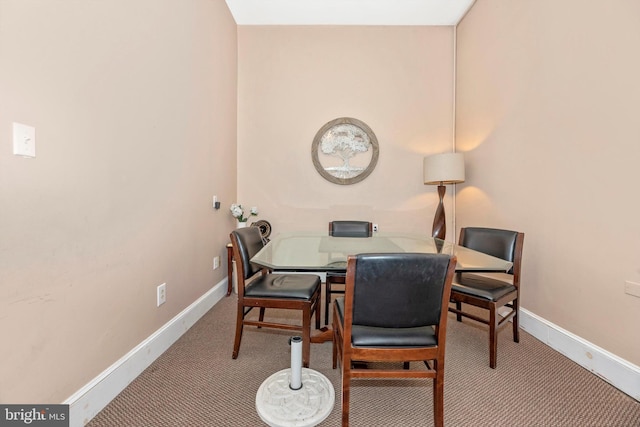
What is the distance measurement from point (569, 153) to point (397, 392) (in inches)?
75.5

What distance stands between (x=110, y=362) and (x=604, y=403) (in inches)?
101

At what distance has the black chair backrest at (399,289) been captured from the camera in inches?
39.9

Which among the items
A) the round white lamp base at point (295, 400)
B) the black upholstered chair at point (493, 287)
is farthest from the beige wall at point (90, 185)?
the black upholstered chair at point (493, 287)

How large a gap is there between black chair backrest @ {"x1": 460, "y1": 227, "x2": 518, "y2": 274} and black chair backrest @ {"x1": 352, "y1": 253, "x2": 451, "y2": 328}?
1105mm

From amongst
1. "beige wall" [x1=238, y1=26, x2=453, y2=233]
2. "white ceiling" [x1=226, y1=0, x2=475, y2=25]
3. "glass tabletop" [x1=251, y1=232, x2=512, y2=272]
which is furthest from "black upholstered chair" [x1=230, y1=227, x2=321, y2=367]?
"white ceiling" [x1=226, y1=0, x2=475, y2=25]

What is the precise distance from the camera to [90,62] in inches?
48.8

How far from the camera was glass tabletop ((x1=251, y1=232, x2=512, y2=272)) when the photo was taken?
139 centimetres

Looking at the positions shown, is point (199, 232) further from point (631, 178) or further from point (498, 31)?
point (498, 31)

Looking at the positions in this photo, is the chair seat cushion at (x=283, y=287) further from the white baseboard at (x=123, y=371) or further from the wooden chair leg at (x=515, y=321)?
the wooden chair leg at (x=515, y=321)

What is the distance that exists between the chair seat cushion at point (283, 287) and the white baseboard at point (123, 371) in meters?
0.66

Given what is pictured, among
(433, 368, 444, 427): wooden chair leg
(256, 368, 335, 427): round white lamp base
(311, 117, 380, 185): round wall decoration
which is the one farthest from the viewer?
(311, 117, 380, 185): round wall decoration

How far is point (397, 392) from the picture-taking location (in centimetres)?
145

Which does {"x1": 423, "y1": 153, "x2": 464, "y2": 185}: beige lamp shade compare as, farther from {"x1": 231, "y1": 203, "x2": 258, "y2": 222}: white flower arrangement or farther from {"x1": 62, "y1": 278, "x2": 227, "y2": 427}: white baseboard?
{"x1": 62, "y1": 278, "x2": 227, "y2": 427}: white baseboard

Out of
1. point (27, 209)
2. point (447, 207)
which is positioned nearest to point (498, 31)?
point (447, 207)
